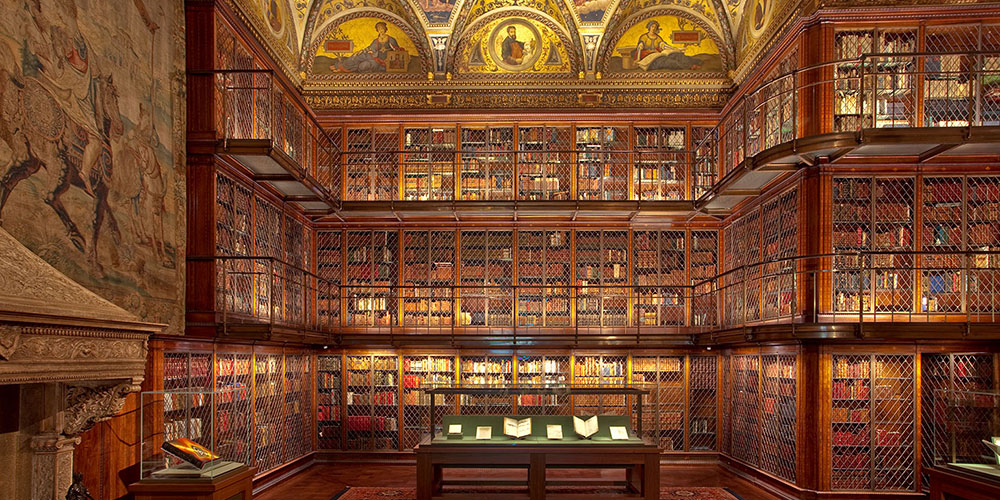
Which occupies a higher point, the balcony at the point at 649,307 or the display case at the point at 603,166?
the display case at the point at 603,166

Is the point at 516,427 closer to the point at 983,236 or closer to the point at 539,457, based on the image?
the point at 539,457

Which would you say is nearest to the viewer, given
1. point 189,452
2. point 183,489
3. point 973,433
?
point 183,489

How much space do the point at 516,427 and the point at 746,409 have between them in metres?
4.26

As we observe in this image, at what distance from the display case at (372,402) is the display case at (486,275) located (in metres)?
1.54

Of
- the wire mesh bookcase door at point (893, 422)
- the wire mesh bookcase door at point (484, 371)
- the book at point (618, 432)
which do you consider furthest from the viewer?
the wire mesh bookcase door at point (484, 371)

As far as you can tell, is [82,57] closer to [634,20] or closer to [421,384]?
[421,384]

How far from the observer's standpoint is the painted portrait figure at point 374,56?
11781 mm

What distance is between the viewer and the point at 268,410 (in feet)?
30.3

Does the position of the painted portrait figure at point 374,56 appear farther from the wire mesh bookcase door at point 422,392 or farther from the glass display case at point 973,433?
the glass display case at point 973,433

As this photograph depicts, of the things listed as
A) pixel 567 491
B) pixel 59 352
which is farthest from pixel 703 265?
pixel 59 352

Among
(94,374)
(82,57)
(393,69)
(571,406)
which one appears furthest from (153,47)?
(571,406)

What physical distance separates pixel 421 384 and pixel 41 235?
23.2ft

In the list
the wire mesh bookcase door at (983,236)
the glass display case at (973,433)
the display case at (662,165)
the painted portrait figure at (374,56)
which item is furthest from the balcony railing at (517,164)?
the glass display case at (973,433)

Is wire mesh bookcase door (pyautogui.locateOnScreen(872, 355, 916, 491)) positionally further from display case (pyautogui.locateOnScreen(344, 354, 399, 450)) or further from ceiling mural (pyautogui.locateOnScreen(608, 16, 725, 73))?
display case (pyautogui.locateOnScreen(344, 354, 399, 450))
